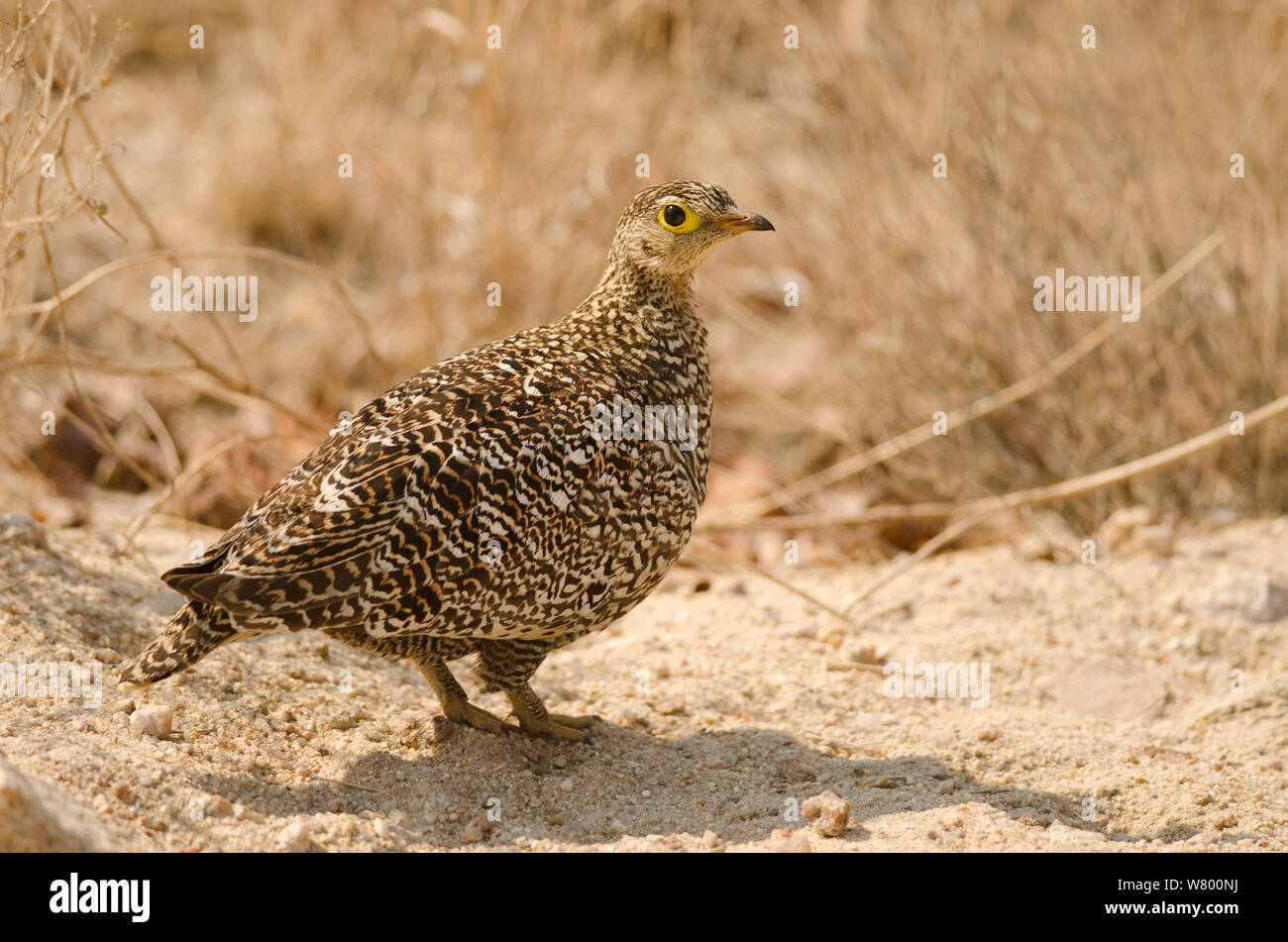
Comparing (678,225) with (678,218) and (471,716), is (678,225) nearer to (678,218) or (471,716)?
(678,218)

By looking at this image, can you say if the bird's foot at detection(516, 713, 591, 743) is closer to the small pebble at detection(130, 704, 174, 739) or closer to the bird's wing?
the bird's wing

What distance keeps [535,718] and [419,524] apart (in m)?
0.98

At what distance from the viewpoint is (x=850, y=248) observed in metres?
6.73

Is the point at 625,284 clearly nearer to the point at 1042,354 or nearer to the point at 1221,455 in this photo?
the point at 1042,354

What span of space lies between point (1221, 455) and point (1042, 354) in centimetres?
103

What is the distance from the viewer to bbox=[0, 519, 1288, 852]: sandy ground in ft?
11.9

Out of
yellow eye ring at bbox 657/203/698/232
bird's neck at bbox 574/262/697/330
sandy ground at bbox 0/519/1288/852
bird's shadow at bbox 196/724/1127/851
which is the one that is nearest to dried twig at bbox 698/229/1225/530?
sandy ground at bbox 0/519/1288/852

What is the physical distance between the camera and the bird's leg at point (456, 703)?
4.18 m

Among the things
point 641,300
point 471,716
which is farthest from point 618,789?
point 641,300

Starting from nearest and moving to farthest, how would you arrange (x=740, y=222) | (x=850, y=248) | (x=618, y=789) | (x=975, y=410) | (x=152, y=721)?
(x=152, y=721)
(x=618, y=789)
(x=740, y=222)
(x=975, y=410)
(x=850, y=248)

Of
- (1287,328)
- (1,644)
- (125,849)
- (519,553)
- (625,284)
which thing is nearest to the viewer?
(125,849)

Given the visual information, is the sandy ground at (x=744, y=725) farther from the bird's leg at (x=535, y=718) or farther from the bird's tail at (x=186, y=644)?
the bird's tail at (x=186, y=644)

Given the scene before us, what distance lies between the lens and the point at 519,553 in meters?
3.66

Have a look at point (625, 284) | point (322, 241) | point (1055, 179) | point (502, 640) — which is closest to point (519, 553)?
point (502, 640)
